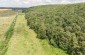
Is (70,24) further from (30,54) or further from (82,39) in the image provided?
(30,54)

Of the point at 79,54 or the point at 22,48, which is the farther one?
the point at 22,48

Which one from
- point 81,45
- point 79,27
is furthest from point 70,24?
point 81,45

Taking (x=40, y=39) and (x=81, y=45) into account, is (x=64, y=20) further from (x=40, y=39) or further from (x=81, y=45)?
(x=81, y=45)

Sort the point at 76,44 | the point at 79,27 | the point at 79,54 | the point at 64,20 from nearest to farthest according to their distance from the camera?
the point at 79,54
the point at 76,44
the point at 79,27
the point at 64,20

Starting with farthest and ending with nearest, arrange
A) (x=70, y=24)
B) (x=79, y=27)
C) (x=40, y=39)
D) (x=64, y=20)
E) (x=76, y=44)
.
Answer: (x=64, y=20) < (x=40, y=39) < (x=70, y=24) < (x=79, y=27) < (x=76, y=44)

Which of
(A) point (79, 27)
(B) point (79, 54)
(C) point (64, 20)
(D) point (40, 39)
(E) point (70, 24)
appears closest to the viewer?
(B) point (79, 54)

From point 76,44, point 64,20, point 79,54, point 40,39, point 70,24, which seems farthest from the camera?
point 64,20

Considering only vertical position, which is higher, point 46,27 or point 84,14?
point 84,14

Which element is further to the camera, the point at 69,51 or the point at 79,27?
the point at 79,27

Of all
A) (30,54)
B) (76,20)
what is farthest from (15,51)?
(76,20)
